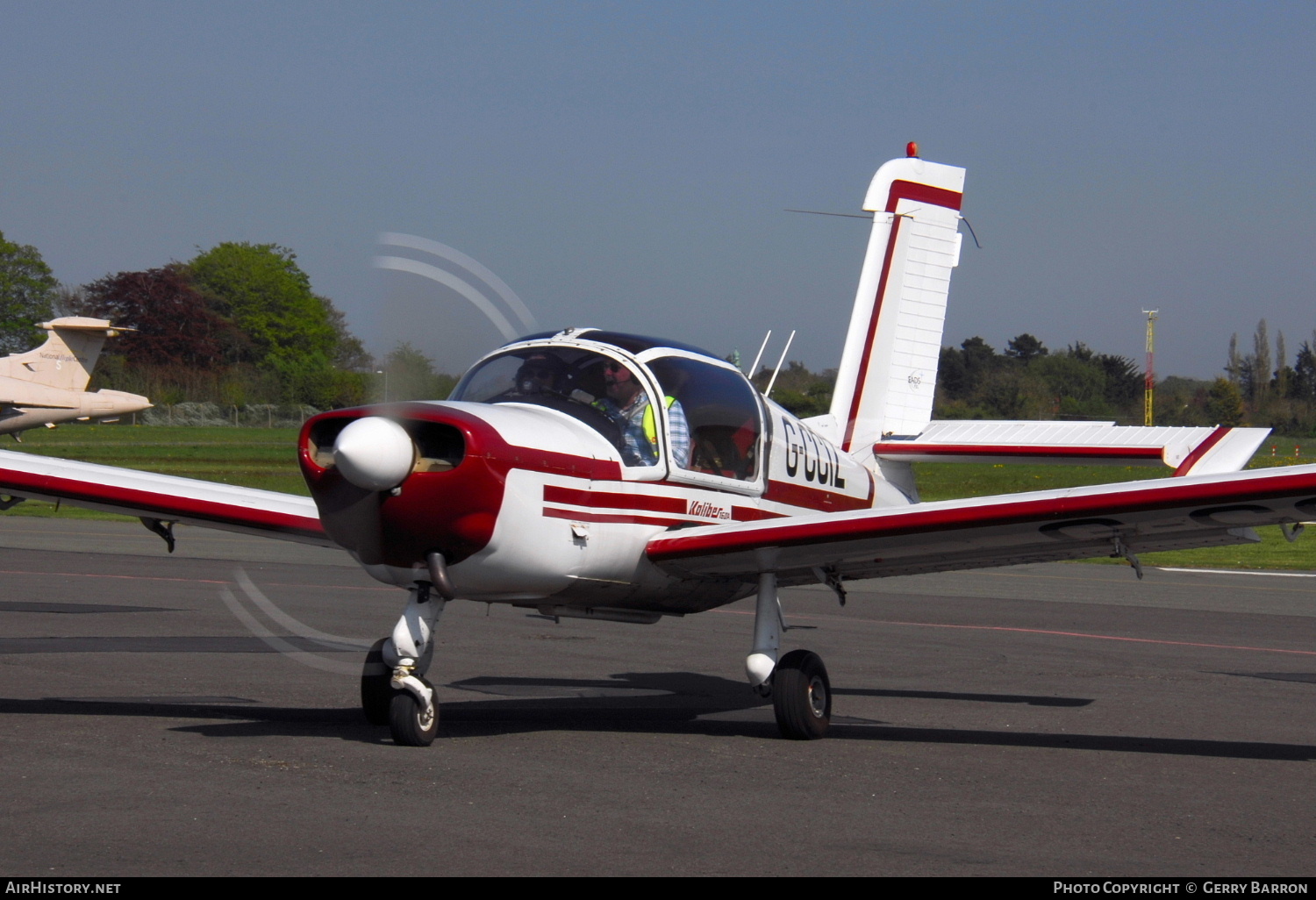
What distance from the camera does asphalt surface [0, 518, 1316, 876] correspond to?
4.96 metres

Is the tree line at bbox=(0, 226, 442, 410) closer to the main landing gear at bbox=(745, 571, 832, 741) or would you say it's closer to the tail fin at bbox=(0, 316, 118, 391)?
the tail fin at bbox=(0, 316, 118, 391)

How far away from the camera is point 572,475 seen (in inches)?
283

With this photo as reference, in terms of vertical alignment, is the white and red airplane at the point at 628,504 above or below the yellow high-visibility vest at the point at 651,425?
below

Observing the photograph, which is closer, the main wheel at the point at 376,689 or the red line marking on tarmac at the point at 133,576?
the main wheel at the point at 376,689

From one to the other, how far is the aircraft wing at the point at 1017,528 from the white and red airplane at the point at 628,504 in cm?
2

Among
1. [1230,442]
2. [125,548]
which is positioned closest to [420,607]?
[1230,442]

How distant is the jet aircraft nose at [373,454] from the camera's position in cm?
621

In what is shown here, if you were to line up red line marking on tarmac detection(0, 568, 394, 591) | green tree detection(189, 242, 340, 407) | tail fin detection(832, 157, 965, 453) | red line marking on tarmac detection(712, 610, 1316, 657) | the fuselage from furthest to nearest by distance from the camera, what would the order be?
green tree detection(189, 242, 340, 407) < red line marking on tarmac detection(0, 568, 394, 591) < red line marking on tarmac detection(712, 610, 1316, 657) < tail fin detection(832, 157, 965, 453) < the fuselage

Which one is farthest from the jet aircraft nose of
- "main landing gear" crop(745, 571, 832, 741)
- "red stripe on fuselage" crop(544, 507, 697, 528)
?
"main landing gear" crop(745, 571, 832, 741)

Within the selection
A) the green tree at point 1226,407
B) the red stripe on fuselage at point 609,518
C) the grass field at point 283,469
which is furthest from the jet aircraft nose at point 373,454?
the green tree at point 1226,407

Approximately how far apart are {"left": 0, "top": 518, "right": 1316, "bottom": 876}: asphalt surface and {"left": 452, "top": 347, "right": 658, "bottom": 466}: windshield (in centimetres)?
170

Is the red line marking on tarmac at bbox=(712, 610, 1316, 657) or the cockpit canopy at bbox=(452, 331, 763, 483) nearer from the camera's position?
the cockpit canopy at bbox=(452, 331, 763, 483)

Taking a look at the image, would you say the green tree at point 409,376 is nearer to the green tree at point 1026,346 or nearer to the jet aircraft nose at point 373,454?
the jet aircraft nose at point 373,454

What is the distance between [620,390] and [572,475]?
81cm
